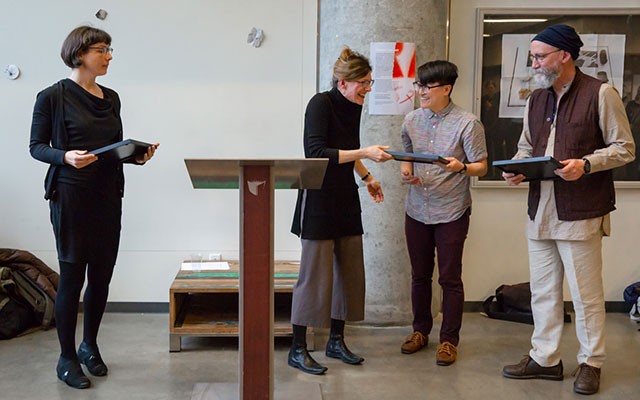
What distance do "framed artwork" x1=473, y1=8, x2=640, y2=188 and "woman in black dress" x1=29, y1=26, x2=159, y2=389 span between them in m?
2.60

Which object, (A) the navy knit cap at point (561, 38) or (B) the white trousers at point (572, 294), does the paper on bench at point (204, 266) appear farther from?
(A) the navy knit cap at point (561, 38)

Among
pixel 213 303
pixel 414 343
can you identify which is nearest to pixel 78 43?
pixel 213 303

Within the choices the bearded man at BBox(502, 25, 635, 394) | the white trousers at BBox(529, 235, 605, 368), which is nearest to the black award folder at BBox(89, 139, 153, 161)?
the bearded man at BBox(502, 25, 635, 394)

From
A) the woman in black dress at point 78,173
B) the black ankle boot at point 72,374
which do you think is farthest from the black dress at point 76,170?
the black ankle boot at point 72,374

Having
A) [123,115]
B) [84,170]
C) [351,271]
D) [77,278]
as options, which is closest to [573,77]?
[351,271]

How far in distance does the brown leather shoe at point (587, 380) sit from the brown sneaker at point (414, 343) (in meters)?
0.90

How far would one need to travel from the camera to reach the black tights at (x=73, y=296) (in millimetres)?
3303

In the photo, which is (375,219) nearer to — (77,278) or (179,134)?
(179,134)

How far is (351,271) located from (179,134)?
5.74 feet

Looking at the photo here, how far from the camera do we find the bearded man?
124 inches

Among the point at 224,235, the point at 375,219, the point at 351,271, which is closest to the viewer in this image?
the point at 351,271

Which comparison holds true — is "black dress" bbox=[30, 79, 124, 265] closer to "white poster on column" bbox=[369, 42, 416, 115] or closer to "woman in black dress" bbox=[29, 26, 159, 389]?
"woman in black dress" bbox=[29, 26, 159, 389]

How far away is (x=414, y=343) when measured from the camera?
393 centimetres

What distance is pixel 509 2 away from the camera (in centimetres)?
476
